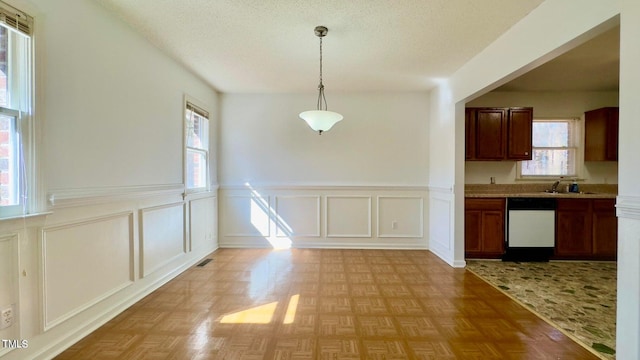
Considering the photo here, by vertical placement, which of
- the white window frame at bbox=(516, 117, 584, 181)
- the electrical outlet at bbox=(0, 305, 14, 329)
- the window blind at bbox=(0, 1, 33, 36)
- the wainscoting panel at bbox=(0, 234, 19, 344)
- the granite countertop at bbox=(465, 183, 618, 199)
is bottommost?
the electrical outlet at bbox=(0, 305, 14, 329)

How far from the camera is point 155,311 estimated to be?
2.66 meters

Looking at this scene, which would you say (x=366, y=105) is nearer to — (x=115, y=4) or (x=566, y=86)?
(x=566, y=86)

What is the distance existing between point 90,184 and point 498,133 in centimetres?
492

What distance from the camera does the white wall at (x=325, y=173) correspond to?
4930 millimetres

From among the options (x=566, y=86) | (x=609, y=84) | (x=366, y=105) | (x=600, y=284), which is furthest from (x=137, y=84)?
(x=609, y=84)

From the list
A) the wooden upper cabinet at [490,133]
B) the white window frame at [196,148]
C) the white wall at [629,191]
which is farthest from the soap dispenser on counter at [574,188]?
the white window frame at [196,148]

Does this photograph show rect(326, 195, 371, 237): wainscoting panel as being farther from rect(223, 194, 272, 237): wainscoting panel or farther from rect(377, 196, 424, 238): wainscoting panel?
rect(223, 194, 272, 237): wainscoting panel

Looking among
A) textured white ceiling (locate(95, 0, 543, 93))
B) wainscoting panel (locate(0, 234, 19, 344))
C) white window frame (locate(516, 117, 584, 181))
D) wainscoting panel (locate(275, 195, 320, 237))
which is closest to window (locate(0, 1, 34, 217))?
wainscoting panel (locate(0, 234, 19, 344))

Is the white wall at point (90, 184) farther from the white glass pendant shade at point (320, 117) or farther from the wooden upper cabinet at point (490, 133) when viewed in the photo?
the wooden upper cabinet at point (490, 133)

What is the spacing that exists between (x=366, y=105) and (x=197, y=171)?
9.32ft

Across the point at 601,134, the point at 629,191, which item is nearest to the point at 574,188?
the point at 601,134

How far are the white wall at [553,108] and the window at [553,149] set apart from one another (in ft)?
0.44

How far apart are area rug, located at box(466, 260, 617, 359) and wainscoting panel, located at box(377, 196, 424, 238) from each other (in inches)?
38.9

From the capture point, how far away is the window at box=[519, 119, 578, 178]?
479 centimetres
